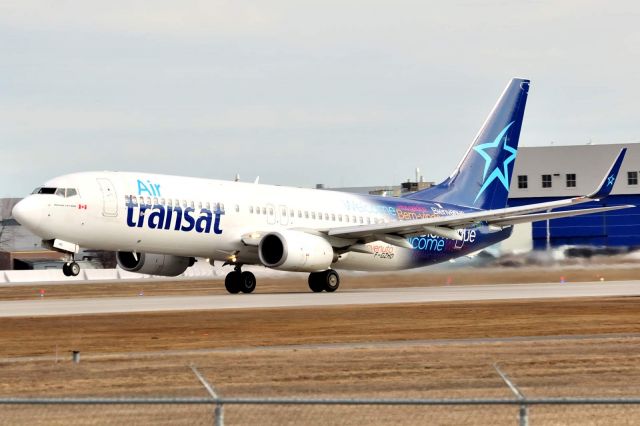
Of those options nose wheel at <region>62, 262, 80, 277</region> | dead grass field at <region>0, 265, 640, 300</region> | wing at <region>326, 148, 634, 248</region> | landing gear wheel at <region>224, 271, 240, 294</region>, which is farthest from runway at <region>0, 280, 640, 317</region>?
dead grass field at <region>0, 265, 640, 300</region>

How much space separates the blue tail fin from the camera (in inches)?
2452

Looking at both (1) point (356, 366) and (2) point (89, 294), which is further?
(2) point (89, 294)

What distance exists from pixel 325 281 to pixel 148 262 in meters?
7.27

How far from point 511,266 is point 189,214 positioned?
1971 cm

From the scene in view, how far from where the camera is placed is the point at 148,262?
2021 inches

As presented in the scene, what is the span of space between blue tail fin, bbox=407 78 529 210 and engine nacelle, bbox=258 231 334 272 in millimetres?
12607

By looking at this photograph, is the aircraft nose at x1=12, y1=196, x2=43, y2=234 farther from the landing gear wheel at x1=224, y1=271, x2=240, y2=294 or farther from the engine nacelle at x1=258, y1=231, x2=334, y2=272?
the landing gear wheel at x1=224, y1=271, x2=240, y2=294

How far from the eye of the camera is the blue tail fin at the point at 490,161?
62.3 m

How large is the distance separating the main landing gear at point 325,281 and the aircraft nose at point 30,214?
1215cm

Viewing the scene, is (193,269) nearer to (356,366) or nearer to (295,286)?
(295,286)

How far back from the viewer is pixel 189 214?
1906 inches

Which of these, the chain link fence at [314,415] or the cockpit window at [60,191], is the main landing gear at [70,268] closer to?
the cockpit window at [60,191]

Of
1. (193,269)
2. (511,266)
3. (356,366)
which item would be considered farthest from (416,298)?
(193,269)

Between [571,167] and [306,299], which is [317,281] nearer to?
[306,299]
